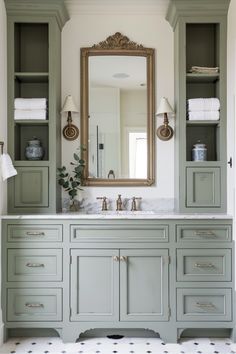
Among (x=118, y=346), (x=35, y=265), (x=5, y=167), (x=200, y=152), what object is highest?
(x=200, y=152)

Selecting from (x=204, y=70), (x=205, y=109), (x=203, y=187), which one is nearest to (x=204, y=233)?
(x=203, y=187)

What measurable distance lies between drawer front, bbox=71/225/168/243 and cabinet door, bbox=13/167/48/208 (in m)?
0.46

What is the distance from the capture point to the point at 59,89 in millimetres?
3166

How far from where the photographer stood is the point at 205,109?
3000mm

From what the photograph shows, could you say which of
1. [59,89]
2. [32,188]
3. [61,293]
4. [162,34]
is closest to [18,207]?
[32,188]

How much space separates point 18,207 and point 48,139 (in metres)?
0.65

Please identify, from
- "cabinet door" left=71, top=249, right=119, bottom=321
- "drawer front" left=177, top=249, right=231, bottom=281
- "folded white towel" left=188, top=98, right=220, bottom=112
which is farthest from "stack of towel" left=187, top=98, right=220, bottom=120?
"cabinet door" left=71, top=249, right=119, bottom=321

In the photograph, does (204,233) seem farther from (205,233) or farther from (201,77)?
(201,77)

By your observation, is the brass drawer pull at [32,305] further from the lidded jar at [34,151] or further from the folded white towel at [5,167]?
the lidded jar at [34,151]

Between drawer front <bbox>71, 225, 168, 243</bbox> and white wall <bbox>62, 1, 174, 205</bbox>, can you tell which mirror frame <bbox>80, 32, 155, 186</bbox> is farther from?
drawer front <bbox>71, 225, 168, 243</bbox>

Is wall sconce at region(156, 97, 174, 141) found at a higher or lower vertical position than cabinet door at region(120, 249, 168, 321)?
higher

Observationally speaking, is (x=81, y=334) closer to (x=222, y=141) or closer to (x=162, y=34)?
(x=222, y=141)

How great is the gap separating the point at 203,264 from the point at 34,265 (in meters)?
1.30

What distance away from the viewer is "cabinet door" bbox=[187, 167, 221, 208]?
301 cm
